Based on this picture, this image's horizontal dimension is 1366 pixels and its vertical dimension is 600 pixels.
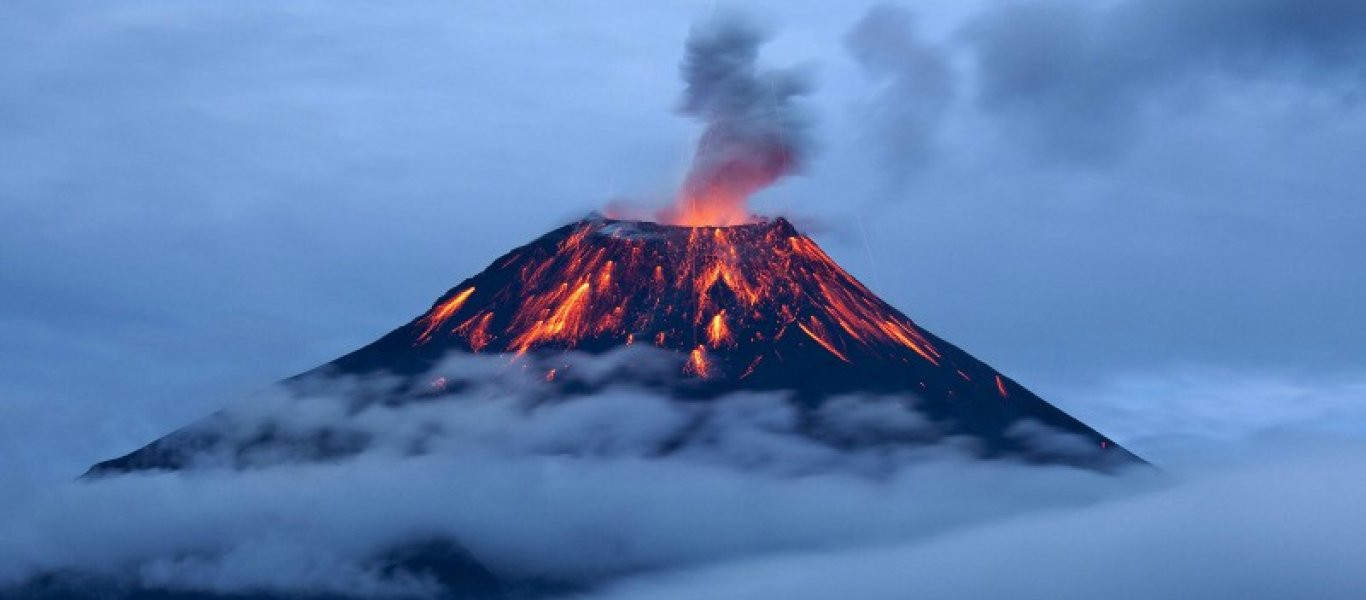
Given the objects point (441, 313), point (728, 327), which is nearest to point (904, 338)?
point (728, 327)

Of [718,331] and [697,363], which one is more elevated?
[718,331]

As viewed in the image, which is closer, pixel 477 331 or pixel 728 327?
pixel 728 327

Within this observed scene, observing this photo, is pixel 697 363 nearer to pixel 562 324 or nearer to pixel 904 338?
pixel 562 324

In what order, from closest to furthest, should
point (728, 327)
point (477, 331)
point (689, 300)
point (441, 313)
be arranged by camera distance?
point (689, 300)
point (728, 327)
point (477, 331)
point (441, 313)

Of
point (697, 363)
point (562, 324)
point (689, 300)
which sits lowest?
point (697, 363)

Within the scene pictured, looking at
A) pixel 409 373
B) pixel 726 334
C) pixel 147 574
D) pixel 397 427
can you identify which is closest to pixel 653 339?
pixel 726 334

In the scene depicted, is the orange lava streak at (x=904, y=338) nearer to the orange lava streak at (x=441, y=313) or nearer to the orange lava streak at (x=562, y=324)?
the orange lava streak at (x=562, y=324)

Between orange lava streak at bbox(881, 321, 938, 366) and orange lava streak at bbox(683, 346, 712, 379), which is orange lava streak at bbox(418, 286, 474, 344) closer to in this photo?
orange lava streak at bbox(683, 346, 712, 379)

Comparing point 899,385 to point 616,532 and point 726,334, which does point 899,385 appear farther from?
point 616,532
